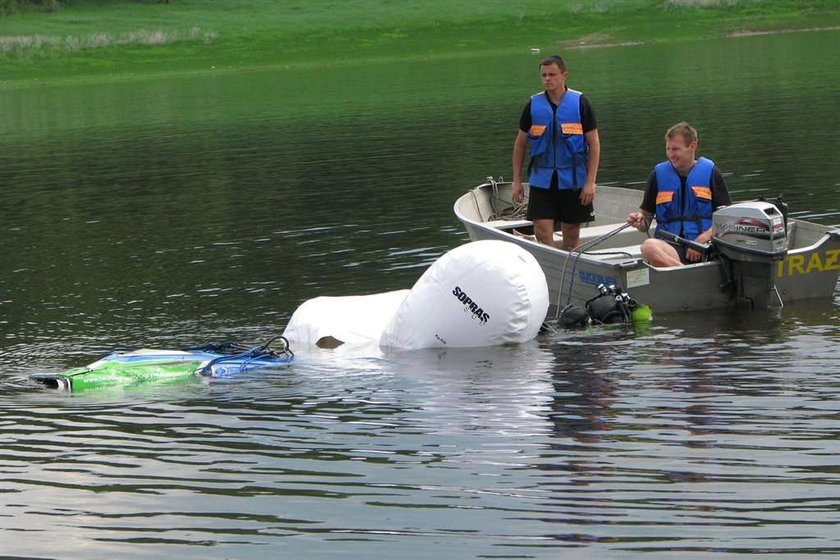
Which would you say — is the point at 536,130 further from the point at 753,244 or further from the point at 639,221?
the point at 753,244

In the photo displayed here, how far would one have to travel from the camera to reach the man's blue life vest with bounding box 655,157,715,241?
1299cm

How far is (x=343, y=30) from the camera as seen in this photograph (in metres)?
69.5

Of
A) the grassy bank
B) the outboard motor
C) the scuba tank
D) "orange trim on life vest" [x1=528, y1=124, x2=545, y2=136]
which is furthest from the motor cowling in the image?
the grassy bank

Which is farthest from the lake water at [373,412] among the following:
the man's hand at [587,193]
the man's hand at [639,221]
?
the man's hand at [587,193]

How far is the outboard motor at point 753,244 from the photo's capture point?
12211mm

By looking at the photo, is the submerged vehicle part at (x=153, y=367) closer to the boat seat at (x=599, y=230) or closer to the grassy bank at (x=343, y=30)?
the boat seat at (x=599, y=230)

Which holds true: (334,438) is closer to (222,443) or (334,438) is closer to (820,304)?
(222,443)

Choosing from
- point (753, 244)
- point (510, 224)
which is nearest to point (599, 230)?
point (510, 224)

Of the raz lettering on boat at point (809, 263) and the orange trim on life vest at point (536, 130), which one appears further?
the orange trim on life vest at point (536, 130)

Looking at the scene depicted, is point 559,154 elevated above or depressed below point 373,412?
above

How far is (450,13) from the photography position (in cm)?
7319

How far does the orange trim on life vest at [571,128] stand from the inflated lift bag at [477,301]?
2.58m

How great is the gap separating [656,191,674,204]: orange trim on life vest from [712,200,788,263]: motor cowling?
1.96ft

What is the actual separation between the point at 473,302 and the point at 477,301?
0.12ft
